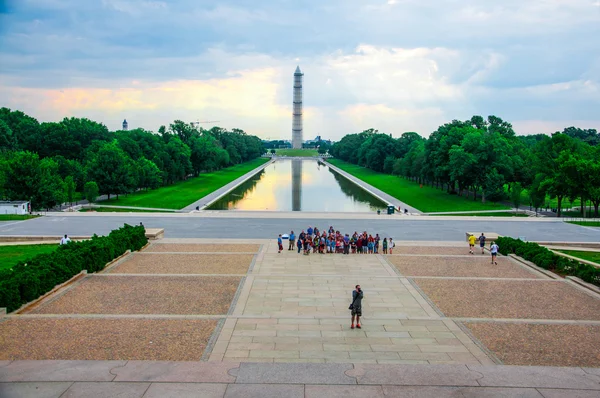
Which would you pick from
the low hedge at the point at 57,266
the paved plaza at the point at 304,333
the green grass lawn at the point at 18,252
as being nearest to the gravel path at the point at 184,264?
the paved plaza at the point at 304,333

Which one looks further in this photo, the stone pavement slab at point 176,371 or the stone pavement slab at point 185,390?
the stone pavement slab at point 176,371

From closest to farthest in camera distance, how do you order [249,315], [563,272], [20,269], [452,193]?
[249,315] → [20,269] → [563,272] → [452,193]

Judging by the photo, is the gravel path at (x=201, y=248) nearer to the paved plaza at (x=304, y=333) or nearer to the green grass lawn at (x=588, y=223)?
the paved plaza at (x=304, y=333)

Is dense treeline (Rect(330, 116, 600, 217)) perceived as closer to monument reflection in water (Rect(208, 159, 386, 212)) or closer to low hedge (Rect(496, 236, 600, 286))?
monument reflection in water (Rect(208, 159, 386, 212))

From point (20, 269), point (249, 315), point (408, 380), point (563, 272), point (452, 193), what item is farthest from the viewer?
point (452, 193)

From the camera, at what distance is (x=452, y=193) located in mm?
74812

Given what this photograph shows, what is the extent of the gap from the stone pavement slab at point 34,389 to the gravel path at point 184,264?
1284 centimetres

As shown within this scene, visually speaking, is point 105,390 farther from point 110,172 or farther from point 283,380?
point 110,172

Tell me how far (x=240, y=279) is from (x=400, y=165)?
3275 inches

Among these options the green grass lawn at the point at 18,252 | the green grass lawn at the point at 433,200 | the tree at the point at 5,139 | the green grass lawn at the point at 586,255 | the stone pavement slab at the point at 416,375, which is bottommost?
the green grass lawn at the point at 586,255

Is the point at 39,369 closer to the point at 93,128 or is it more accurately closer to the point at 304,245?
the point at 304,245

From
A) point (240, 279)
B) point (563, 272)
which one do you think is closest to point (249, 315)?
point (240, 279)

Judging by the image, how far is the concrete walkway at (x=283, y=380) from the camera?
11539mm

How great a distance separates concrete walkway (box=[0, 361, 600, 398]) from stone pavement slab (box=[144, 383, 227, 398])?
21 millimetres
